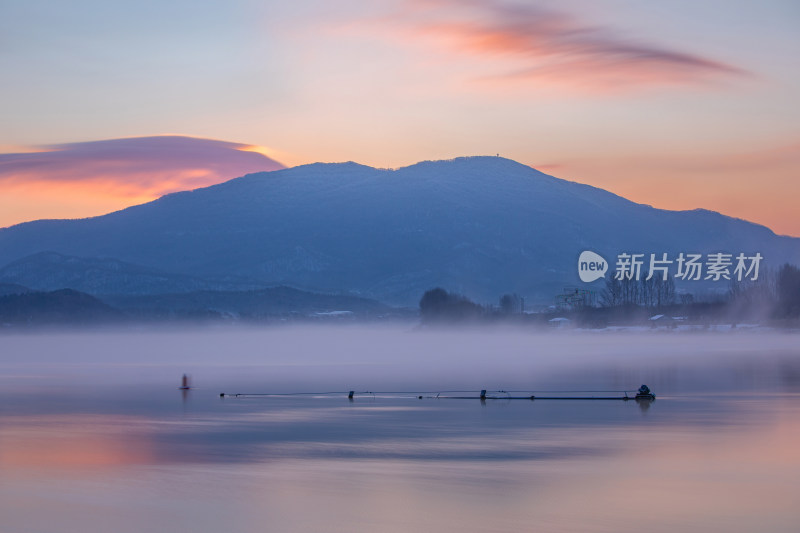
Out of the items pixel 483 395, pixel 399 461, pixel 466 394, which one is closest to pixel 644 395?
pixel 483 395

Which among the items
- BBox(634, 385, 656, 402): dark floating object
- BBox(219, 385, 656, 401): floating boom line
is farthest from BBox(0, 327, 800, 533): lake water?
BBox(219, 385, 656, 401): floating boom line

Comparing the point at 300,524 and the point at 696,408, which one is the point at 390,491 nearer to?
the point at 300,524

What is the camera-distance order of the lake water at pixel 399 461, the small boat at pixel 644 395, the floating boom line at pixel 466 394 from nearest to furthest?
the lake water at pixel 399 461 → the small boat at pixel 644 395 → the floating boom line at pixel 466 394

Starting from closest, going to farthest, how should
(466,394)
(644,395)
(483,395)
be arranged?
(644,395)
(483,395)
(466,394)

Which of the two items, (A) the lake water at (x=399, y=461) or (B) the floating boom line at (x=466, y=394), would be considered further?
(B) the floating boom line at (x=466, y=394)

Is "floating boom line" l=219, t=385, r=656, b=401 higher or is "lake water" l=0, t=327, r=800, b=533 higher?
"floating boom line" l=219, t=385, r=656, b=401

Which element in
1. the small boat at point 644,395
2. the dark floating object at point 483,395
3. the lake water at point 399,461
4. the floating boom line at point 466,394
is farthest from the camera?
the floating boom line at point 466,394

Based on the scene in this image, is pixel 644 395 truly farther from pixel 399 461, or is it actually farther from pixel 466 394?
pixel 399 461

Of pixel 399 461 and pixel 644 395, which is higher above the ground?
pixel 644 395

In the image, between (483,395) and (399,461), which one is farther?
(483,395)

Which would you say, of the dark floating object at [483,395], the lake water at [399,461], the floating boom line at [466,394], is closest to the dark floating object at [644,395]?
the dark floating object at [483,395]

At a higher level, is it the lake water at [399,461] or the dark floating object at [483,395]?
the dark floating object at [483,395]

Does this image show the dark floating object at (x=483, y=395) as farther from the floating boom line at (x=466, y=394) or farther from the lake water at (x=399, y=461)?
the lake water at (x=399, y=461)

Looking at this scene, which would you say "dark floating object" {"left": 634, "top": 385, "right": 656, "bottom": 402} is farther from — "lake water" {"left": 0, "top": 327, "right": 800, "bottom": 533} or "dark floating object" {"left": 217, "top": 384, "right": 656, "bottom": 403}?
"lake water" {"left": 0, "top": 327, "right": 800, "bottom": 533}
